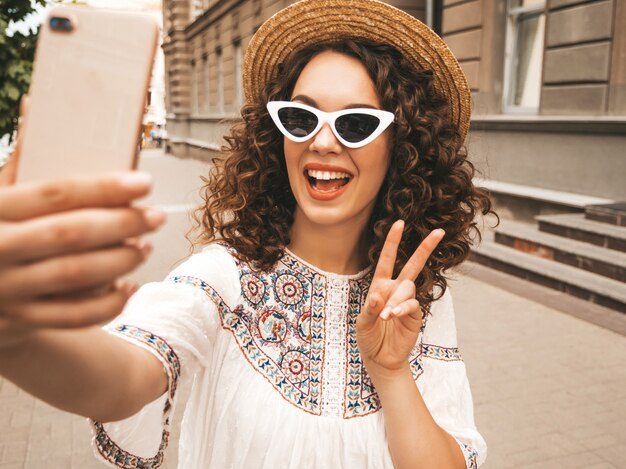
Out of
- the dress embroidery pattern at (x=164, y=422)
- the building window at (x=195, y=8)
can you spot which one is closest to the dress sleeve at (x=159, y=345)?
the dress embroidery pattern at (x=164, y=422)

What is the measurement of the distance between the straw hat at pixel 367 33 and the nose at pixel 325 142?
0.37 m

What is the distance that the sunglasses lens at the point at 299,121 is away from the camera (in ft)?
5.34

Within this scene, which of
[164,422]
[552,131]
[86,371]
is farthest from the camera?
[552,131]

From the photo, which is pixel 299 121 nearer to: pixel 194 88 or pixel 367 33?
pixel 367 33

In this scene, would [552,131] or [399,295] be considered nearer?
[399,295]

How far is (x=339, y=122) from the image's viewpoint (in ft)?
5.26

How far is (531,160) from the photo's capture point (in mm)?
8484

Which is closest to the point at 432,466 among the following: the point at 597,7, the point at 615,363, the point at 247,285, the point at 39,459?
the point at 247,285

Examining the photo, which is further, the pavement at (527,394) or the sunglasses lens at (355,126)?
the pavement at (527,394)

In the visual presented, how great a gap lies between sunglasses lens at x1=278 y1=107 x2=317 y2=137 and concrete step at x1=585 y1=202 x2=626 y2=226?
5.76 meters

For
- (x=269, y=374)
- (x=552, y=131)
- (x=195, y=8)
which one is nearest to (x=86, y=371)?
(x=269, y=374)

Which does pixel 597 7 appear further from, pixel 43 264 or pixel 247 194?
pixel 43 264

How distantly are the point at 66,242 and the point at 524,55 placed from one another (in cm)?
1007

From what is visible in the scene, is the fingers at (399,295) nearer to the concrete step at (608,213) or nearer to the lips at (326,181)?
the lips at (326,181)
